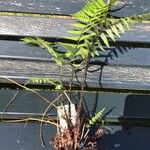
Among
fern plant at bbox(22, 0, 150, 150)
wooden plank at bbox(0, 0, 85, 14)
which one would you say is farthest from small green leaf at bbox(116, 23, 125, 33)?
wooden plank at bbox(0, 0, 85, 14)

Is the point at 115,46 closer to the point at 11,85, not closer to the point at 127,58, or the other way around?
the point at 127,58

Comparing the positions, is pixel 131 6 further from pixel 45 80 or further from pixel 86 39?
pixel 45 80

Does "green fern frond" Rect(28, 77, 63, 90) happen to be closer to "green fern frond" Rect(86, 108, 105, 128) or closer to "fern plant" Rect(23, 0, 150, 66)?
"fern plant" Rect(23, 0, 150, 66)

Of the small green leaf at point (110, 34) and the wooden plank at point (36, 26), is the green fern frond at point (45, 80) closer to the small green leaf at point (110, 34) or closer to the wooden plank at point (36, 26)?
the wooden plank at point (36, 26)

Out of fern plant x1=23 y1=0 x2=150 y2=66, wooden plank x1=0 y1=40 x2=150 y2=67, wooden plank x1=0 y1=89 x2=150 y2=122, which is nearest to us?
fern plant x1=23 y1=0 x2=150 y2=66

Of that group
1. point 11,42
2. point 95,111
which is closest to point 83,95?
point 95,111

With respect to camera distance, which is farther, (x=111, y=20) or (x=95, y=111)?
(x=95, y=111)

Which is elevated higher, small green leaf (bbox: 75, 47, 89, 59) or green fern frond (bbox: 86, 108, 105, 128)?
small green leaf (bbox: 75, 47, 89, 59)
